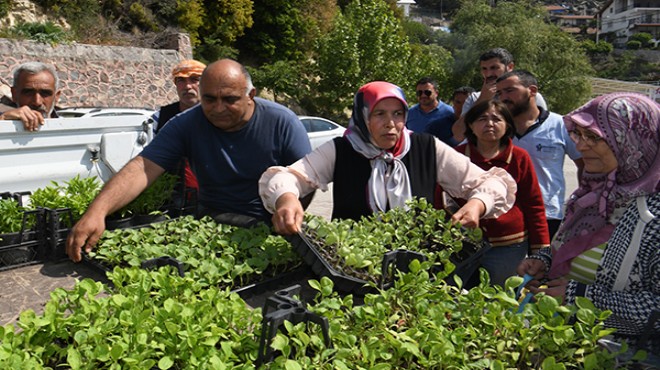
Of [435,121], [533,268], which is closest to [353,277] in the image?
[533,268]

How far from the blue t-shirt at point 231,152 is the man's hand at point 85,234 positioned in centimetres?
55

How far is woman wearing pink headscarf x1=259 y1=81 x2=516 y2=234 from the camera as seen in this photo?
2.40 m

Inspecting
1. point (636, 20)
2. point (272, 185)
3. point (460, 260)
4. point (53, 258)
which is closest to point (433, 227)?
point (460, 260)

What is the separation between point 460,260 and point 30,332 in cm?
139

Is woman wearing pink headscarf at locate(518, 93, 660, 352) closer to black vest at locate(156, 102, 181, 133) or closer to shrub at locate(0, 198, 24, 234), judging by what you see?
shrub at locate(0, 198, 24, 234)

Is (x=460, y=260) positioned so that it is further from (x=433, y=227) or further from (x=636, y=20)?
(x=636, y=20)

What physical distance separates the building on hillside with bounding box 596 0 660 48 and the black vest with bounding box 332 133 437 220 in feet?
335

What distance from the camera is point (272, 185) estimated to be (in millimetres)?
2258

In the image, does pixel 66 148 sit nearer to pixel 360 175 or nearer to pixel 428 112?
pixel 360 175

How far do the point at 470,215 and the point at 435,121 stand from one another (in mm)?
3805

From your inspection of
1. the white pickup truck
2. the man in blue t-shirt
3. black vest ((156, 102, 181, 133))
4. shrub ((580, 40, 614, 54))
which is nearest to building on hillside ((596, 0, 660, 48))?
shrub ((580, 40, 614, 54))

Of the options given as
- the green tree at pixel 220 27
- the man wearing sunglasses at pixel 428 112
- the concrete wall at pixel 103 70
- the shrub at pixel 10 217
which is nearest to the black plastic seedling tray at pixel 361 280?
the shrub at pixel 10 217

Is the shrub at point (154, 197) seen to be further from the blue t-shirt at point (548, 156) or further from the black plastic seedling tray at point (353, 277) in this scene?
the blue t-shirt at point (548, 156)

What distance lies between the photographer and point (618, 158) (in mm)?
1921
